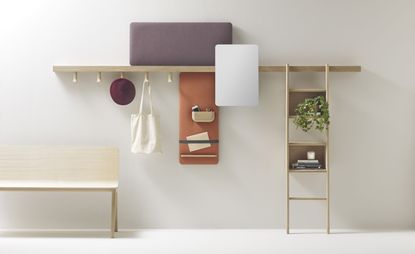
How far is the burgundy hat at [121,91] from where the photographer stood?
5965mm

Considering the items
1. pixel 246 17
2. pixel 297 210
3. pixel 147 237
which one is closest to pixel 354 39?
pixel 246 17

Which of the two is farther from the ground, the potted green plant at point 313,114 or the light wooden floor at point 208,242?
the potted green plant at point 313,114

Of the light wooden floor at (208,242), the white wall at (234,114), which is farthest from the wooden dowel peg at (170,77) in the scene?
the light wooden floor at (208,242)

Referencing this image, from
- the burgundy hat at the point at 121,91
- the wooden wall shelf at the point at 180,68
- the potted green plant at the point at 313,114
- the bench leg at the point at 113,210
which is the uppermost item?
the wooden wall shelf at the point at 180,68

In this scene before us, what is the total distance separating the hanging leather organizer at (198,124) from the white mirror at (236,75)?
14 cm

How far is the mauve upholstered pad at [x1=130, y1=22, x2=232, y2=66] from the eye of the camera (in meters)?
5.99

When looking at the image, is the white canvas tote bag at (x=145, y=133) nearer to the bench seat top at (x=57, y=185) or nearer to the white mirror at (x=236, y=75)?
the bench seat top at (x=57, y=185)

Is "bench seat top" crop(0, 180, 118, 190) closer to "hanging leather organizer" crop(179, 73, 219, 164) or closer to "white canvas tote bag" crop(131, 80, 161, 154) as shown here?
"white canvas tote bag" crop(131, 80, 161, 154)

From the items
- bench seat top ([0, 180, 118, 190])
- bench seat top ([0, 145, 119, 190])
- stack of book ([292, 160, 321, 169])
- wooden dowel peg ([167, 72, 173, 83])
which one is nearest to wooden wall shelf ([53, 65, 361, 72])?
wooden dowel peg ([167, 72, 173, 83])

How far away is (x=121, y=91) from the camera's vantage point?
19.6 feet

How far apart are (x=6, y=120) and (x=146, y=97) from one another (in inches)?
52.8

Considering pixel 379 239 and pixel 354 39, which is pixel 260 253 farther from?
pixel 354 39

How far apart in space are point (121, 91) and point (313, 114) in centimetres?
177

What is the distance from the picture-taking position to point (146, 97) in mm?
6113
